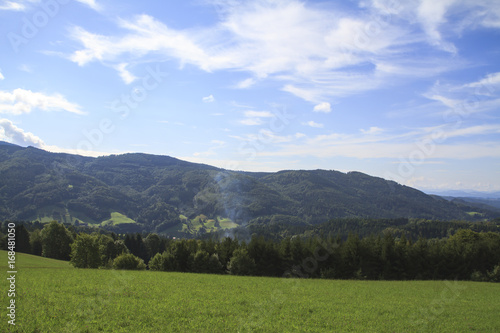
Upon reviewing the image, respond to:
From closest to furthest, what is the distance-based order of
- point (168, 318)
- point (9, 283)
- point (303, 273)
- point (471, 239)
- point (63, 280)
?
→ point (168, 318) < point (9, 283) < point (63, 280) < point (303, 273) < point (471, 239)

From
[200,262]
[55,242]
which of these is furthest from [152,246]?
[200,262]

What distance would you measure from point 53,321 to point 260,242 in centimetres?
4243

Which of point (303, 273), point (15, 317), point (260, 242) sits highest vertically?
point (15, 317)

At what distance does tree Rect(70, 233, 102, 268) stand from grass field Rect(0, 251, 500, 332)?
26.7 metres

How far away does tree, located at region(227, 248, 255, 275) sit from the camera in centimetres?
5334

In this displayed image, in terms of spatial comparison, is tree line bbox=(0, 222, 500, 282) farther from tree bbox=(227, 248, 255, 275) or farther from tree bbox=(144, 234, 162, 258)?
tree bbox=(144, 234, 162, 258)

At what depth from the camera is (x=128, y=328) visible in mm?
17859

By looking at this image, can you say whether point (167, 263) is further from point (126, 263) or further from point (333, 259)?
point (333, 259)

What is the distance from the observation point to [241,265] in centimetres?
5334

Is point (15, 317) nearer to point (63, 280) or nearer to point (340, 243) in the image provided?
point (63, 280)

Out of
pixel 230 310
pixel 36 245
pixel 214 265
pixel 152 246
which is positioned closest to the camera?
pixel 230 310

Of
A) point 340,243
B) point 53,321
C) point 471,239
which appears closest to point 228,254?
point 340,243

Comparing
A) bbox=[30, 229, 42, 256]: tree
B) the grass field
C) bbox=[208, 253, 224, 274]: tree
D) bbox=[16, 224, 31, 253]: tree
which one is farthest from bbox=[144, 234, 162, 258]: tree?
the grass field

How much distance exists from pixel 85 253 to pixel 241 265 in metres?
30.3
